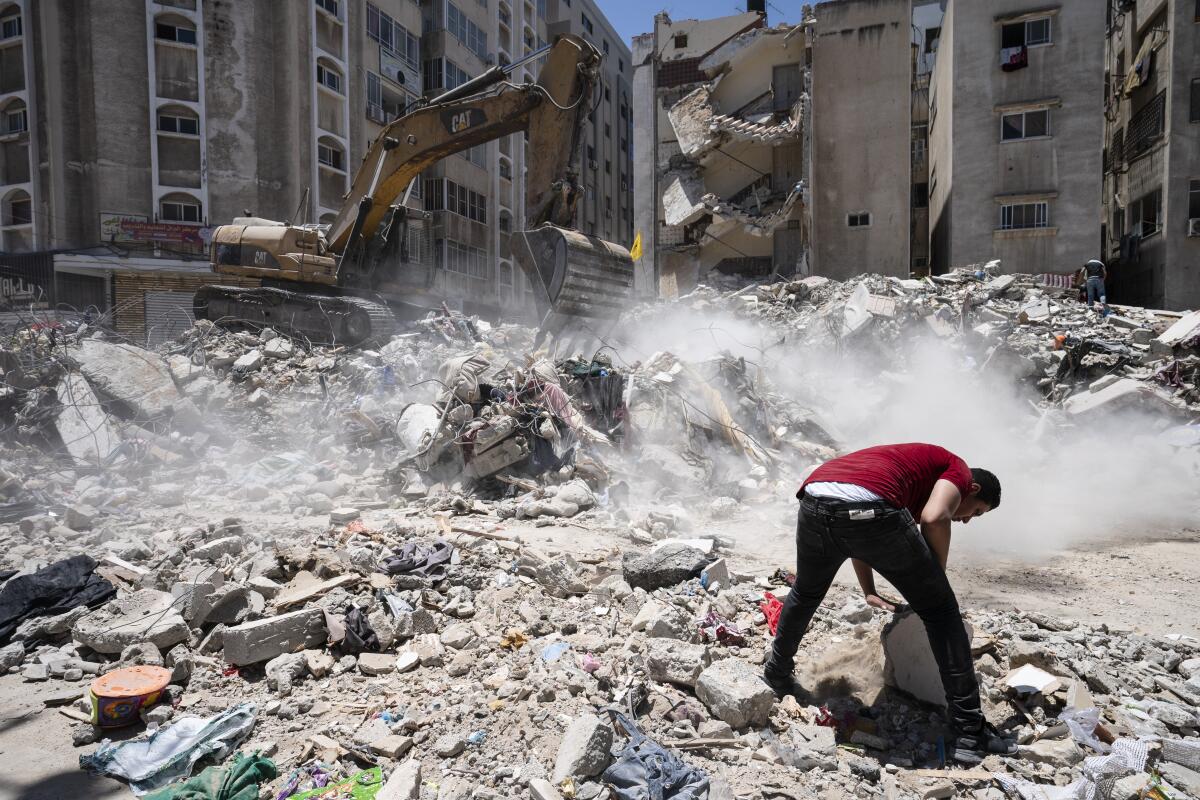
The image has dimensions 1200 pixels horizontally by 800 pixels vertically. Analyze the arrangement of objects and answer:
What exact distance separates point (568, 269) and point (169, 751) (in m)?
6.94

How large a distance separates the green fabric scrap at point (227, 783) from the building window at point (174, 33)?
28.5 meters

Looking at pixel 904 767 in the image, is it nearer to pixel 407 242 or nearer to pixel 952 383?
pixel 952 383

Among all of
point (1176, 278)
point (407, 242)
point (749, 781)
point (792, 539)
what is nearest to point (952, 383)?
point (792, 539)

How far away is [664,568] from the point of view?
14.2 feet

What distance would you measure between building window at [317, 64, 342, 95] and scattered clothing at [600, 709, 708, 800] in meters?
29.1

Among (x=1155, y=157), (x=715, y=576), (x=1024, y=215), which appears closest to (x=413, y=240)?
(x=715, y=576)

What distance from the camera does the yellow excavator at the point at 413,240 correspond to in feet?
30.6

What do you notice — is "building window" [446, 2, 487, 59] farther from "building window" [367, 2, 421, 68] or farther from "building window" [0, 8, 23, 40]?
"building window" [0, 8, 23, 40]

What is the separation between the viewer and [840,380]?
1053cm

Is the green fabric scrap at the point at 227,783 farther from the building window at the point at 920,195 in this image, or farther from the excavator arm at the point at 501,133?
the building window at the point at 920,195

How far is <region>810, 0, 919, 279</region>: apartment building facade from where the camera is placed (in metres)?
21.4

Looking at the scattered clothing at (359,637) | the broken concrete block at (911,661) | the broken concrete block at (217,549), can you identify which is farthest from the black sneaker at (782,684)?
the broken concrete block at (217,549)

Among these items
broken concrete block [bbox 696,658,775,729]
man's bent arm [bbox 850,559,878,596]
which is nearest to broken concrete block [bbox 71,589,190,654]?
broken concrete block [bbox 696,658,775,729]

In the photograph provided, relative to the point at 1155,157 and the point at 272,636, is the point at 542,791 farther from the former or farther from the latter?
the point at 1155,157
